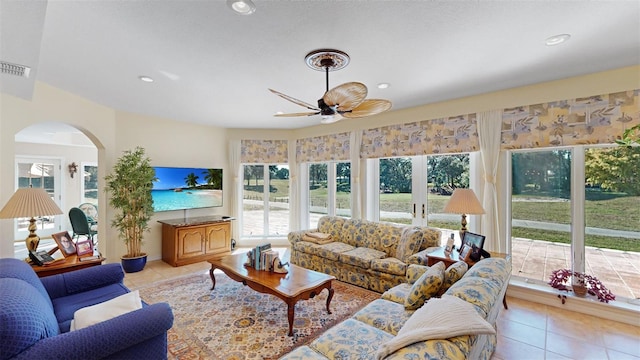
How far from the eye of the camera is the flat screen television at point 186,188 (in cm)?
475

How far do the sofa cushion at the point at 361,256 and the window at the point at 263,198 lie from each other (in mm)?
2508

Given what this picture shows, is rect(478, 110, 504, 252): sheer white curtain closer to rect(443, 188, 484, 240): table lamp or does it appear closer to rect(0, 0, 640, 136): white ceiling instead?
rect(0, 0, 640, 136): white ceiling

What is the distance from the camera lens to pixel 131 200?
4.16m

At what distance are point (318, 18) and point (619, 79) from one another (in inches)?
126

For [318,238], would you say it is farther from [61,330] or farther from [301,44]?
[61,330]

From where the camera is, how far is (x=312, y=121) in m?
5.10

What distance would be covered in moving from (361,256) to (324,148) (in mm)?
2421

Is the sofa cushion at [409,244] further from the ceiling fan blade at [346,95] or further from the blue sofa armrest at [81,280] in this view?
the blue sofa armrest at [81,280]

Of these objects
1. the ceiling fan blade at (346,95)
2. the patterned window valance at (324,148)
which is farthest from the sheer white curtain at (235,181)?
the ceiling fan blade at (346,95)

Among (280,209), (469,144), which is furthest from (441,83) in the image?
(280,209)

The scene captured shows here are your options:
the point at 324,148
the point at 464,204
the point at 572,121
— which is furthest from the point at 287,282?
the point at 572,121

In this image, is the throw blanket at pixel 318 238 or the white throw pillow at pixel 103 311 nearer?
the white throw pillow at pixel 103 311

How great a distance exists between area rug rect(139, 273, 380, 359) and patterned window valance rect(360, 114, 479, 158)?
2.19m

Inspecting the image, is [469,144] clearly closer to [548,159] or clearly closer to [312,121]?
[548,159]
